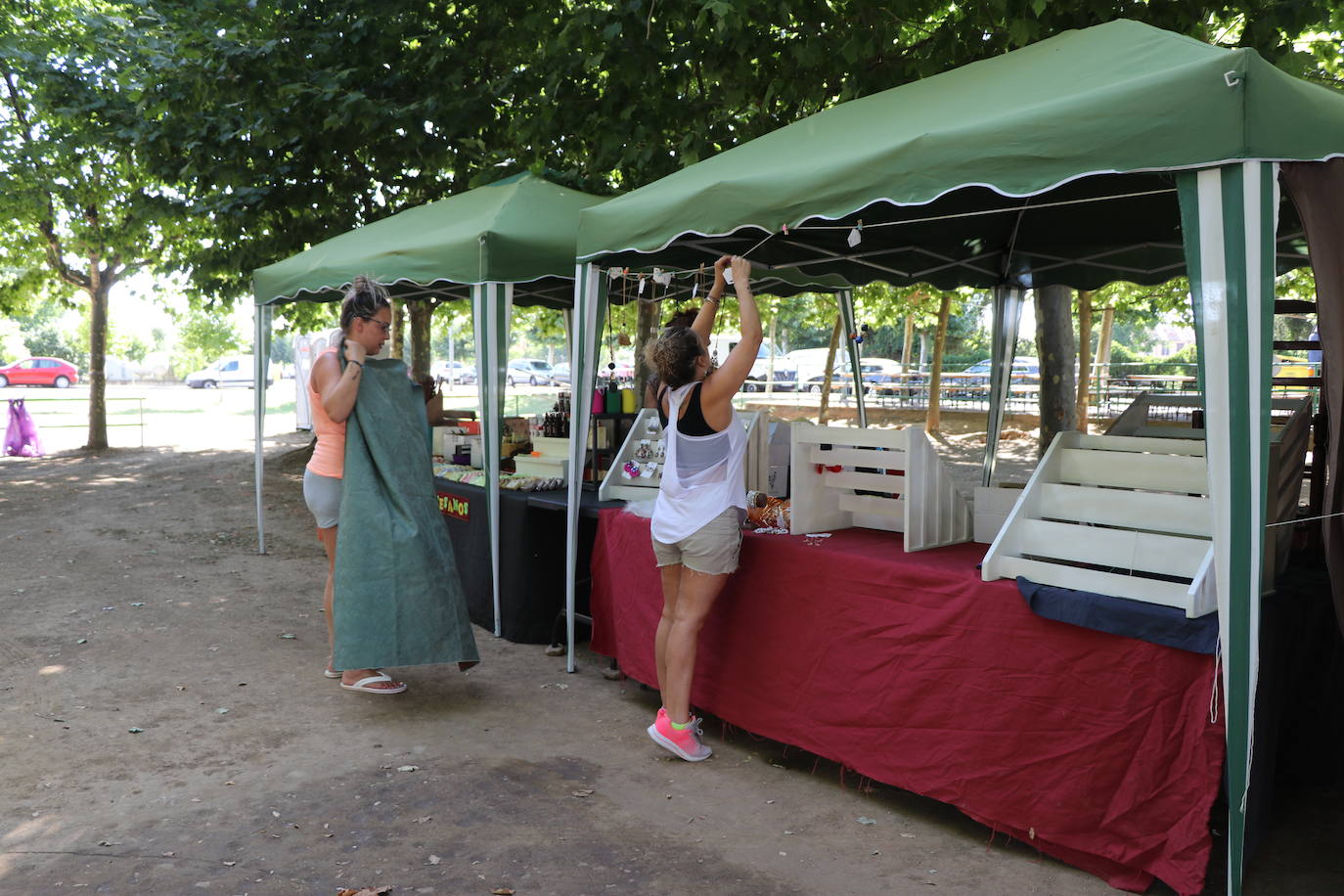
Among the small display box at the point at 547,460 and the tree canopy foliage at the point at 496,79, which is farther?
the tree canopy foliage at the point at 496,79

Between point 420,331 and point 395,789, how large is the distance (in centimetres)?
1058

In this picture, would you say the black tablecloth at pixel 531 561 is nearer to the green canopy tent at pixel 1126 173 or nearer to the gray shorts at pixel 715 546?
the green canopy tent at pixel 1126 173

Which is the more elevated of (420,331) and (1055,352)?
(420,331)

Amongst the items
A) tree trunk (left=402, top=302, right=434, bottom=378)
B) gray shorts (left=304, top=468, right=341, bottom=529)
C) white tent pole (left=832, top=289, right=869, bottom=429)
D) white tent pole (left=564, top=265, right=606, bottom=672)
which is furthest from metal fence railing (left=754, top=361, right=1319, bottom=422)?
gray shorts (left=304, top=468, right=341, bottom=529)

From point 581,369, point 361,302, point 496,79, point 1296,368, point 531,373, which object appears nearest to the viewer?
point 361,302

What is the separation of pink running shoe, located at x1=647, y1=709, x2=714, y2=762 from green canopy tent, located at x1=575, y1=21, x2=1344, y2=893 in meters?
1.89

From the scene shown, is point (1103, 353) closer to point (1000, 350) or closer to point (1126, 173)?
point (1000, 350)

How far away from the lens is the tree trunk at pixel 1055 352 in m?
10.1

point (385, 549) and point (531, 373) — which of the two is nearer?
point (385, 549)

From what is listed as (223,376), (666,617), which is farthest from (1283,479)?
(223,376)

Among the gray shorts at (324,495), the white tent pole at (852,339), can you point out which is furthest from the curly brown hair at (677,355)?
the white tent pole at (852,339)

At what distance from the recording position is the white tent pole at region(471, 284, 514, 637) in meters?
5.58

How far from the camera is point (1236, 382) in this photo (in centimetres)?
267

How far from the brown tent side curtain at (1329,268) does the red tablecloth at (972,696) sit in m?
0.68
